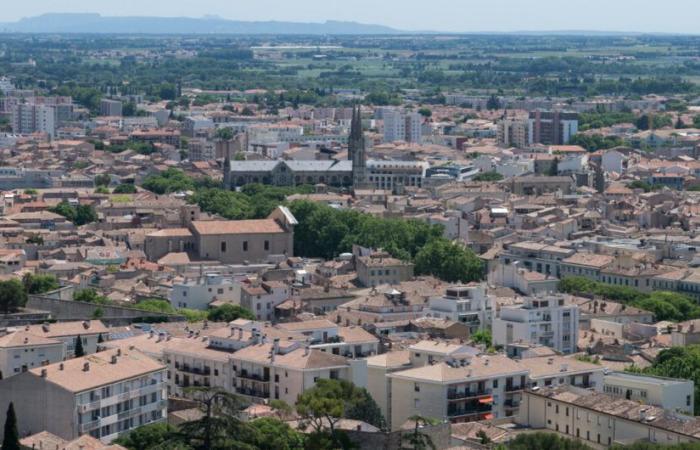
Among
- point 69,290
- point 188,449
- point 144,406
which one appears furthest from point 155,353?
point 69,290

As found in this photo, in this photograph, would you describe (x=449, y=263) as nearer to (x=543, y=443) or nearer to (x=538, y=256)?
(x=538, y=256)

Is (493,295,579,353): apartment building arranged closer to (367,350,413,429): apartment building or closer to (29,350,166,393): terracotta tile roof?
(367,350,413,429): apartment building

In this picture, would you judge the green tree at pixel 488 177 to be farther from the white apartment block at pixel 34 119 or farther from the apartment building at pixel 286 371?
the apartment building at pixel 286 371

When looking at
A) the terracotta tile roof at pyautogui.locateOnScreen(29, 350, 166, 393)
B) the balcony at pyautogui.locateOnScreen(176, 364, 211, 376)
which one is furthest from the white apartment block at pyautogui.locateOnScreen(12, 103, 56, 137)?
the terracotta tile roof at pyautogui.locateOnScreen(29, 350, 166, 393)

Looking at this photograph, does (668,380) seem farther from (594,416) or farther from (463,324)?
(463,324)

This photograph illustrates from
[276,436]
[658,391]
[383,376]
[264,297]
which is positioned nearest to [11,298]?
[264,297]

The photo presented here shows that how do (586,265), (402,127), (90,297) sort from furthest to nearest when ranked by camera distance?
(402,127) < (586,265) < (90,297)
